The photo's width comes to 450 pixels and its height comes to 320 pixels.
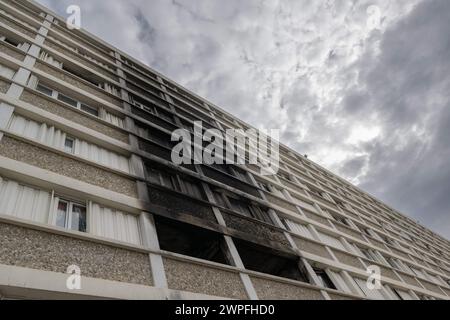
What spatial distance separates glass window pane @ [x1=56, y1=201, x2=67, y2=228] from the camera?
17.5 ft

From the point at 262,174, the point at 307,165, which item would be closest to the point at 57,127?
the point at 262,174

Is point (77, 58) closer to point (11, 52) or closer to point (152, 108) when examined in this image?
point (11, 52)

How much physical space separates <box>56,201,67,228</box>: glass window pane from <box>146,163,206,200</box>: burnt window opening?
9.22 ft

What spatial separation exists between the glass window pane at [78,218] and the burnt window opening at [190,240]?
5.46 ft

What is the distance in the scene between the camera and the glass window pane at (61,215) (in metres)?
5.33

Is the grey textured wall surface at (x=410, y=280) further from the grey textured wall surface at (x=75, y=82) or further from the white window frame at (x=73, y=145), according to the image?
the white window frame at (x=73, y=145)

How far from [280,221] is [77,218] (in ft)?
24.9

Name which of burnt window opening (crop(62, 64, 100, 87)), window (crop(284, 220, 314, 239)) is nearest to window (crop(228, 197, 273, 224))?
window (crop(284, 220, 314, 239))

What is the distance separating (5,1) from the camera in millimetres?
12211

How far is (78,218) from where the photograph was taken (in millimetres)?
5711

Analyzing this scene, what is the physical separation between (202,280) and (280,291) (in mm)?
2525

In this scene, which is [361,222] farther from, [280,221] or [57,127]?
[57,127]

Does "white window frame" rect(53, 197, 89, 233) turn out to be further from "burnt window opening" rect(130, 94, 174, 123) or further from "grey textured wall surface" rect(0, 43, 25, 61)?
"burnt window opening" rect(130, 94, 174, 123)

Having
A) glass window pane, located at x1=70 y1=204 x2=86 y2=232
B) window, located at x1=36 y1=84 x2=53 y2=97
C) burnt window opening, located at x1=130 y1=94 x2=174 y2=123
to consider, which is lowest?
glass window pane, located at x1=70 y1=204 x2=86 y2=232
